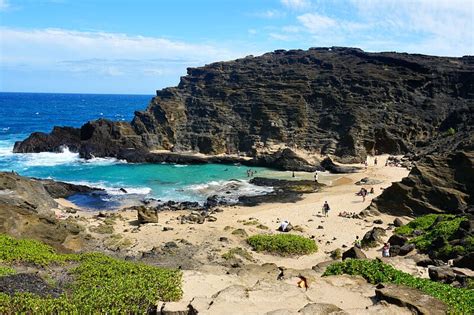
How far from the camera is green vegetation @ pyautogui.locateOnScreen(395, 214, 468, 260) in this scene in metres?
17.2

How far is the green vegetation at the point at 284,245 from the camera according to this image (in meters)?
23.8

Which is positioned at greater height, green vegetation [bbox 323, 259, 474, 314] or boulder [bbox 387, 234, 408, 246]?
green vegetation [bbox 323, 259, 474, 314]

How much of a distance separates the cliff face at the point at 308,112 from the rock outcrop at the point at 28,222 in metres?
34.1

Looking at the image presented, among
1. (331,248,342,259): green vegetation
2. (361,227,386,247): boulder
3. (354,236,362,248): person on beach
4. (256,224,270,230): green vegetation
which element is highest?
(361,227,386,247): boulder

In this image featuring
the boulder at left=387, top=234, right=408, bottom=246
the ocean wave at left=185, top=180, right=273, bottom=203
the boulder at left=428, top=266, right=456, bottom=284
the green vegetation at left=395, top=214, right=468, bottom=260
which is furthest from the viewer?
the ocean wave at left=185, top=180, right=273, bottom=203

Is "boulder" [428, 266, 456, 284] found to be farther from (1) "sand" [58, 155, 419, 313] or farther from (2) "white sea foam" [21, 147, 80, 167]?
(2) "white sea foam" [21, 147, 80, 167]

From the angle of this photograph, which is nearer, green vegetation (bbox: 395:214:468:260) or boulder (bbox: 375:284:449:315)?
boulder (bbox: 375:284:449:315)

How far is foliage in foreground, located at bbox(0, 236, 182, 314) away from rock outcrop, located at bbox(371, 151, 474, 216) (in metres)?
20.2

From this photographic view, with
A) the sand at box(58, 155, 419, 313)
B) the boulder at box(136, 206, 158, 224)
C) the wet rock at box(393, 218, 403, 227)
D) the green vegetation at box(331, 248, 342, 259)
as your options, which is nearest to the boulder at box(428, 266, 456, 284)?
the sand at box(58, 155, 419, 313)

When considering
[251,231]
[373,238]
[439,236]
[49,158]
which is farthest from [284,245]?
[49,158]

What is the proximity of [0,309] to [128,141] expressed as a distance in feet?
189

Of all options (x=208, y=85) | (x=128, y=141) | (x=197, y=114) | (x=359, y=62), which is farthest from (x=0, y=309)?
(x=359, y=62)

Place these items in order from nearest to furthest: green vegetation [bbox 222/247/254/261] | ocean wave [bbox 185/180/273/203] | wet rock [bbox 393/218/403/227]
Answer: green vegetation [bbox 222/247/254/261] → wet rock [bbox 393/218/403/227] → ocean wave [bbox 185/180/273/203]

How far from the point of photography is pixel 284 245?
23969mm
